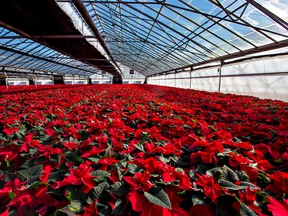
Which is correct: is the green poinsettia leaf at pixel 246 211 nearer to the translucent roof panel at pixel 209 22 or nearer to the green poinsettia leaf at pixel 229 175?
the green poinsettia leaf at pixel 229 175

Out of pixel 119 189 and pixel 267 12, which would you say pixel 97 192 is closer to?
pixel 119 189

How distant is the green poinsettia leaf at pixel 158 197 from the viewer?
79 centimetres

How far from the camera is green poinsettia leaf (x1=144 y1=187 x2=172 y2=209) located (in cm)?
79

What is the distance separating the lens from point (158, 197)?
833 mm

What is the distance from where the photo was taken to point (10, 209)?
852mm

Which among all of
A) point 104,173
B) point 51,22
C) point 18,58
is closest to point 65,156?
point 104,173

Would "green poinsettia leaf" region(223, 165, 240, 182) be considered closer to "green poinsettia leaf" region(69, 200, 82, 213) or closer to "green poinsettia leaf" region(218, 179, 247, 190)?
"green poinsettia leaf" region(218, 179, 247, 190)

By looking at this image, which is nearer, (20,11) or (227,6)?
(20,11)

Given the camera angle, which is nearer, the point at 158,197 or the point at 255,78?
the point at 158,197

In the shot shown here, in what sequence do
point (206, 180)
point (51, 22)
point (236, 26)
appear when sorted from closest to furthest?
point (206, 180), point (51, 22), point (236, 26)

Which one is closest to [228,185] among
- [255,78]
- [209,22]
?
[209,22]

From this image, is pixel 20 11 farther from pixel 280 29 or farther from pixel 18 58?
pixel 18 58

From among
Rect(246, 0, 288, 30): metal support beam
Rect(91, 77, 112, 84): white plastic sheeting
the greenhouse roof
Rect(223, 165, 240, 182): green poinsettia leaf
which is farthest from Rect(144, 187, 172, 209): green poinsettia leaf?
Rect(91, 77, 112, 84): white plastic sheeting

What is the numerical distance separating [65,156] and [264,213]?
120 centimetres
